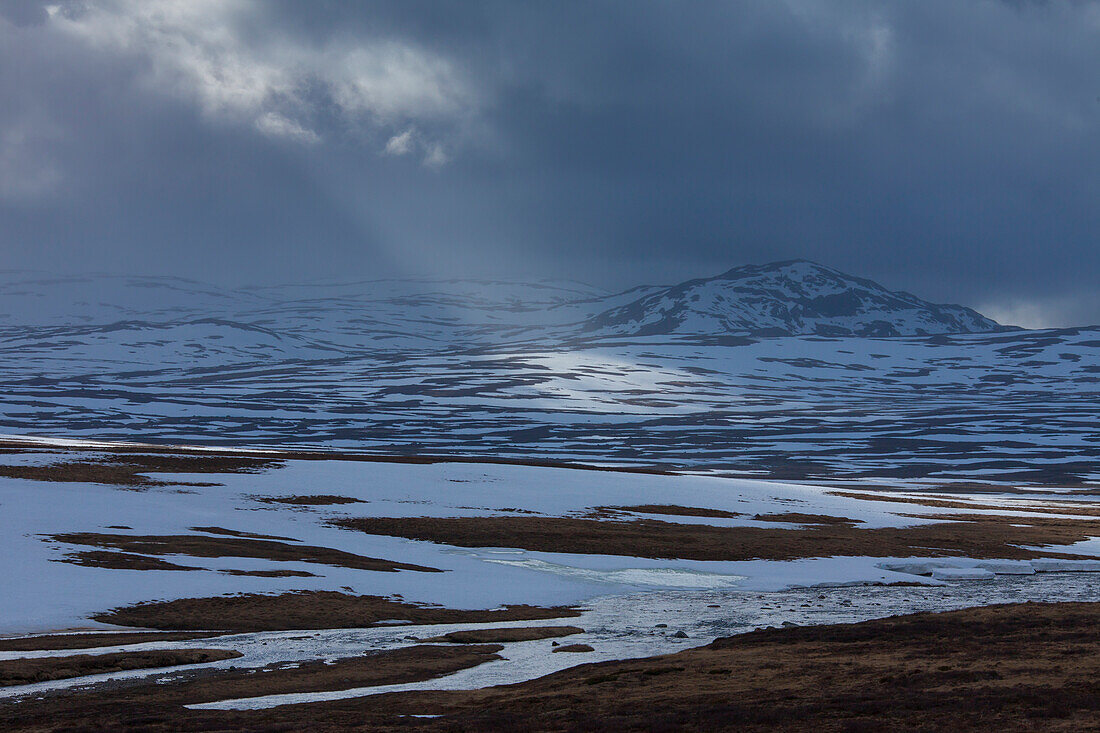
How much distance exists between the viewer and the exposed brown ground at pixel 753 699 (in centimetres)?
1789

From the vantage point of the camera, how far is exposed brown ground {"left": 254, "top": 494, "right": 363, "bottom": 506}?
63469 millimetres

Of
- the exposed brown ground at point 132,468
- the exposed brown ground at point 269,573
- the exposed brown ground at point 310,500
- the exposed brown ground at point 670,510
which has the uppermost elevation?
the exposed brown ground at point 132,468

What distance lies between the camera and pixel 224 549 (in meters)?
47.2

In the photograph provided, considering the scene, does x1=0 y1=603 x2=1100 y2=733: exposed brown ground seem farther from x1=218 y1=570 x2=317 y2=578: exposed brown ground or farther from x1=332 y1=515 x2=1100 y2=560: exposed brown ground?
x1=332 y1=515 x2=1100 y2=560: exposed brown ground

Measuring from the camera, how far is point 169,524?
53094mm

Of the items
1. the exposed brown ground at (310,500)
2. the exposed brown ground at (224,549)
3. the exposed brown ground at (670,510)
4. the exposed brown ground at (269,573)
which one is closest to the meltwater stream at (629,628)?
the exposed brown ground at (269,573)

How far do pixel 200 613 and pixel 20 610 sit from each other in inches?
239

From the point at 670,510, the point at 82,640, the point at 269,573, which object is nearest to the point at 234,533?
the point at 269,573

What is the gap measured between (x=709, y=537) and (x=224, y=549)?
28951 millimetres

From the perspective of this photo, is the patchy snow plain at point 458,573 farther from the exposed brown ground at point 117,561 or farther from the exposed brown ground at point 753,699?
the exposed brown ground at point 753,699

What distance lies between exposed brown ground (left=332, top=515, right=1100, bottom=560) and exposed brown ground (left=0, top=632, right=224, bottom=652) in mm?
23141

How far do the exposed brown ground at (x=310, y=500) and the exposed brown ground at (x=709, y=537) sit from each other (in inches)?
231

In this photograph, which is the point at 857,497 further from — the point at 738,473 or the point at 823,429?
the point at 823,429

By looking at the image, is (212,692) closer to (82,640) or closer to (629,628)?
(82,640)
